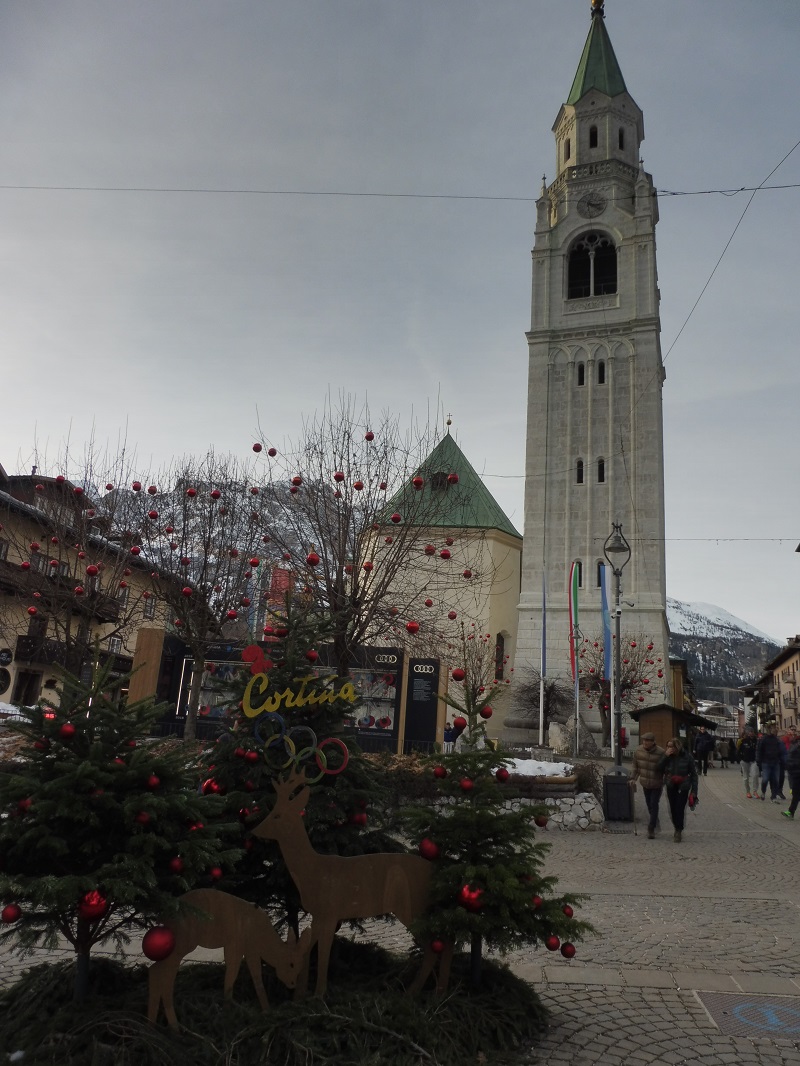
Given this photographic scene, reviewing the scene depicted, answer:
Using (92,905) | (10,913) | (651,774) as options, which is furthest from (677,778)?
(10,913)

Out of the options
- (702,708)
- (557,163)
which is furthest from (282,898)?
(702,708)

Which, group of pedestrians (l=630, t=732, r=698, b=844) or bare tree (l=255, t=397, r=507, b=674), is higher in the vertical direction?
bare tree (l=255, t=397, r=507, b=674)

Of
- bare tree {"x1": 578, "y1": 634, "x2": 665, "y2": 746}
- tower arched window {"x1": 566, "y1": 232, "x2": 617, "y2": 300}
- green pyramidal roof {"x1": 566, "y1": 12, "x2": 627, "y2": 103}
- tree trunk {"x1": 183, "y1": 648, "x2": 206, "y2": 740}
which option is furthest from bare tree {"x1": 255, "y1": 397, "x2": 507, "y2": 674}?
green pyramidal roof {"x1": 566, "y1": 12, "x2": 627, "y2": 103}

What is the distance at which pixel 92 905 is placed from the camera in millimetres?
3850

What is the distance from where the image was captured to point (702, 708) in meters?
132

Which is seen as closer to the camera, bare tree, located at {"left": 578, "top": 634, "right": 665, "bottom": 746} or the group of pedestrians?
the group of pedestrians

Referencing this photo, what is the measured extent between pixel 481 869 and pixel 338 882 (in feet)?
2.87

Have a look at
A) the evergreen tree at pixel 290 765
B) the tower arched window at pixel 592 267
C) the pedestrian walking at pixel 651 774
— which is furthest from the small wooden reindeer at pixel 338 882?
the tower arched window at pixel 592 267

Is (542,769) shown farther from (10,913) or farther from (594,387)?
(594,387)

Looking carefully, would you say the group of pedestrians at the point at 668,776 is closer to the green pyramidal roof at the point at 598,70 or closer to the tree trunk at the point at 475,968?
the tree trunk at the point at 475,968

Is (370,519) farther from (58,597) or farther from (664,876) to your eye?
(664,876)

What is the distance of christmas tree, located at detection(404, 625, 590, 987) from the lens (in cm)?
460

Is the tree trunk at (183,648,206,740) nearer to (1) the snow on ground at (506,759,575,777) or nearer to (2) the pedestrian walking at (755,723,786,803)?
(1) the snow on ground at (506,759,575,777)

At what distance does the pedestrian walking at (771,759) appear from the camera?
19016 millimetres
